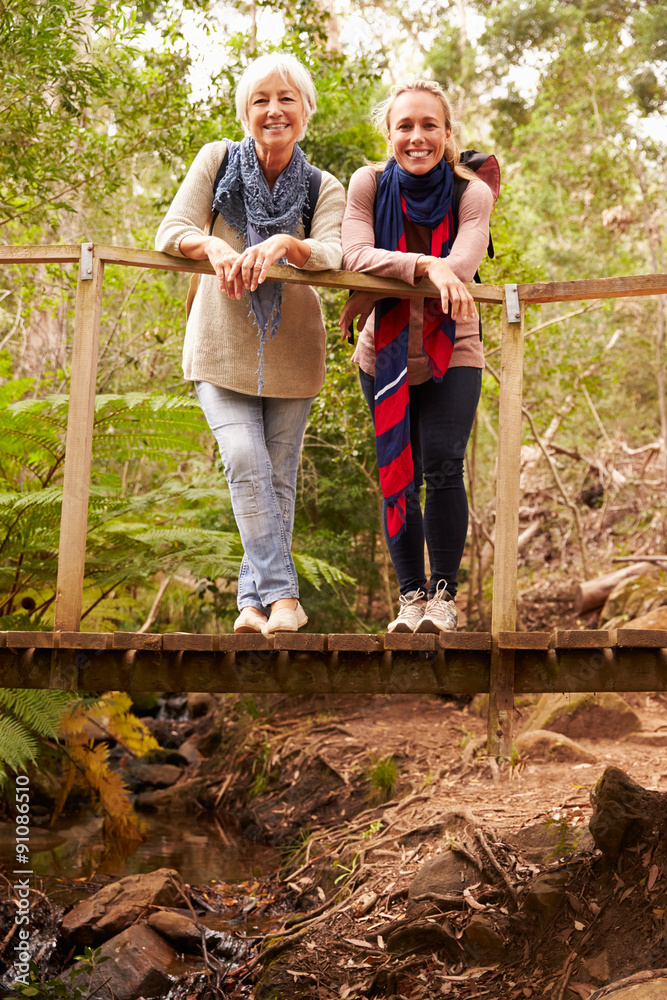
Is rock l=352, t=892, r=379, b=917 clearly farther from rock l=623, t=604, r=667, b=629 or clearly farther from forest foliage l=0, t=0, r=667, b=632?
rock l=623, t=604, r=667, b=629

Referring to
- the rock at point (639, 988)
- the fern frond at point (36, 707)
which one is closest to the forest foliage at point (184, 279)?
the fern frond at point (36, 707)

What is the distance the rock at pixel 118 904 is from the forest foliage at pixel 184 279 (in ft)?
5.66

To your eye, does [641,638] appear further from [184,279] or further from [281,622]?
[184,279]

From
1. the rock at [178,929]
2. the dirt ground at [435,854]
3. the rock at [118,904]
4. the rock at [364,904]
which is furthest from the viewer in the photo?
the rock at [178,929]

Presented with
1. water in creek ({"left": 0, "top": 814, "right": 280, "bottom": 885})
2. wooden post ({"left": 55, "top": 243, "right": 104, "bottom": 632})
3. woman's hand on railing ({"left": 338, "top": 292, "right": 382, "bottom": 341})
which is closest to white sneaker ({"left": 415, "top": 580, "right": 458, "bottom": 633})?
woman's hand on railing ({"left": 338, "top": 292, "right": 382, "bottom": 341})

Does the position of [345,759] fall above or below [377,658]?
below

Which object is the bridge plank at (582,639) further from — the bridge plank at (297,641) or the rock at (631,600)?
the rock at (631,600)

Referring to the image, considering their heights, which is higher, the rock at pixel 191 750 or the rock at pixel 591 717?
the rock at pixel 591 717

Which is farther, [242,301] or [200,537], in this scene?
[200,537]

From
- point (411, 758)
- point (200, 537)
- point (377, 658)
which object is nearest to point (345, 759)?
point (411, 758)

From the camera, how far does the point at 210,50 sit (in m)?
7.84

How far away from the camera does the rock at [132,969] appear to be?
461cm

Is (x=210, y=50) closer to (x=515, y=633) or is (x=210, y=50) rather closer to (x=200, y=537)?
(x=200, y=537)

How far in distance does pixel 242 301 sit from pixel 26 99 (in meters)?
4.20
